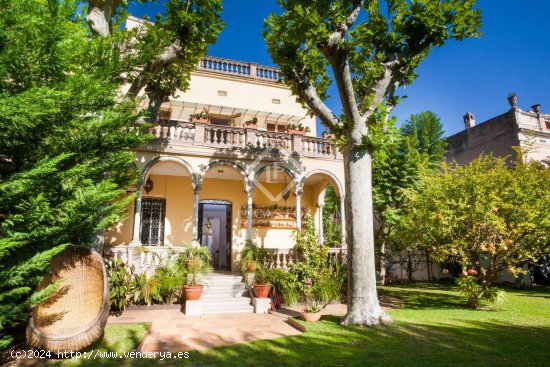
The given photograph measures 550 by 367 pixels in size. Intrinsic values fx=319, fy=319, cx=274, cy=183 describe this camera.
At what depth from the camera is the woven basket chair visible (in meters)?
4.84

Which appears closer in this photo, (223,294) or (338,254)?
(223,294)

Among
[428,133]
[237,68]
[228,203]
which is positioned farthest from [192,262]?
[428,133]

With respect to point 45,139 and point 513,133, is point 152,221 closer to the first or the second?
point 45,139

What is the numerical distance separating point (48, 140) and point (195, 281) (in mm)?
5847

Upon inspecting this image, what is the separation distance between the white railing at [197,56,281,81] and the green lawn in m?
12.5

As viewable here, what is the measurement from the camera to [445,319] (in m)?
7.73

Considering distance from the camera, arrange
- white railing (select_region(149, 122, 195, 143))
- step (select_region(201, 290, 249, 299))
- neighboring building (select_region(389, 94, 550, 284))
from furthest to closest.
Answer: neighboring building (select_region(389, 94, 550, 284)), white railing (select_region(149, 122, 195, 143)), step (select_region(201, 290, 249, 299))

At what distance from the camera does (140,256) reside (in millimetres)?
10180

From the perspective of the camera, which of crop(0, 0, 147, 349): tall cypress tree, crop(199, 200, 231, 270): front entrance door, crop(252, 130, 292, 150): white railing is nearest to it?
crop(0, 0, 147, 349): tall cypress tree

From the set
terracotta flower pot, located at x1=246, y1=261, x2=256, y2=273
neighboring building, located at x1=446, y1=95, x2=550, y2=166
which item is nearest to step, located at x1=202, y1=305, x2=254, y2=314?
terracotta flower pot, located at x1=246, y1=261, x2=256, y2=273

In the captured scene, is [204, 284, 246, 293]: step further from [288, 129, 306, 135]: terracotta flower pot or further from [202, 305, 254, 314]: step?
[288, 129, 306, 135]: terracotta flower pot

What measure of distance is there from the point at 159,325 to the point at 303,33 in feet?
25.3

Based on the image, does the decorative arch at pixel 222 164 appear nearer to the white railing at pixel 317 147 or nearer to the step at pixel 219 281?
the white railing at pixel 317 147

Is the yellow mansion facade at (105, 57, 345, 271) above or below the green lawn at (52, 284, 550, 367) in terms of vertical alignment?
above
